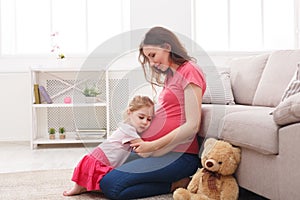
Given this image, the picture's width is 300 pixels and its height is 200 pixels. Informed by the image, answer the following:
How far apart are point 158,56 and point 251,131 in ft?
1.69

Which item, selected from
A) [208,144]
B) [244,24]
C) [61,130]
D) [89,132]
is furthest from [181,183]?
[244,24]

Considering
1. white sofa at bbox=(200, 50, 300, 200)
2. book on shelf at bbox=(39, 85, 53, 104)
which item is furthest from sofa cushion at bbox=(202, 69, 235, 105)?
book on shelf at bbox=(39, 85, 53, 104)

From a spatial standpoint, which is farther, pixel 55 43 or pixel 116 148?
pixel 55 43

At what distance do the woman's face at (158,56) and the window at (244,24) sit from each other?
101 inches

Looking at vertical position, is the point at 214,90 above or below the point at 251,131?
above

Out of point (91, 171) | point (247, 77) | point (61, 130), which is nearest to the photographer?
point (91, 171)

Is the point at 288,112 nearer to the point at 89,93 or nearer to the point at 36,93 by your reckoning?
the point at 89,93

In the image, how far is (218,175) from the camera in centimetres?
194

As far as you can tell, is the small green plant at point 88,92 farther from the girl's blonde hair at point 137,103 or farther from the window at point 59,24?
the window at point 59,24

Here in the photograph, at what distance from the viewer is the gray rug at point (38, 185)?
7.01ft

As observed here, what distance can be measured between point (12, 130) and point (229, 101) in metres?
2.31

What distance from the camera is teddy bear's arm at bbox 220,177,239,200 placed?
188cm

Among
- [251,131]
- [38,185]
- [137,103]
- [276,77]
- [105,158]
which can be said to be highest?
[276,77]

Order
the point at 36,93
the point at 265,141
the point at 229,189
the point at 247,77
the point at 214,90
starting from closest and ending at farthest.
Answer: the point at 265,141
the point at 229,189
the point at 214,90
the point at 247,77
the point at 36,93
